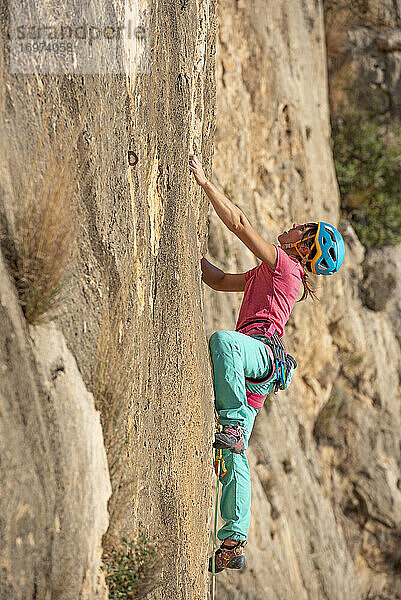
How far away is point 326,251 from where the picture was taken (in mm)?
4375

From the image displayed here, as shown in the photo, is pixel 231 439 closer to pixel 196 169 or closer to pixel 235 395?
pixel 235 395

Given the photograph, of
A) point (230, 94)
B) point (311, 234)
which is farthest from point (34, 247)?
point (230, 94)

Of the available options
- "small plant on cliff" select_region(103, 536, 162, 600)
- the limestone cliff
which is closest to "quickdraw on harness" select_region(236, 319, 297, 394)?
the limestone cliff

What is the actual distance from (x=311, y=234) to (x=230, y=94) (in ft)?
13.4

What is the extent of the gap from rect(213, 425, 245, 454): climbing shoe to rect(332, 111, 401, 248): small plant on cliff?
804 centimetres

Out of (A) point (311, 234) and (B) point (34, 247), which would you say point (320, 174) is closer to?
(A) point (311, 234)

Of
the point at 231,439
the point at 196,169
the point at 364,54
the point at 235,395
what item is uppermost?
the point at 364,54

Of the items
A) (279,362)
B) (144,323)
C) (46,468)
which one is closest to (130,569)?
(46,468)

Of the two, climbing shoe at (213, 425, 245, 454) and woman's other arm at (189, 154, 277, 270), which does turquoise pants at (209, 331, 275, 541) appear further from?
woman's other arm at (189, 154, 277, 270)

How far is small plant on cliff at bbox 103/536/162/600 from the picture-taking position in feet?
7.54

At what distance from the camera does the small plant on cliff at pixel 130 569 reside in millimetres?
2299

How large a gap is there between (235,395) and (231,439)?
248 mm

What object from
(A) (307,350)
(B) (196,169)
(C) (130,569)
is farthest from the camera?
(A) (307,350)

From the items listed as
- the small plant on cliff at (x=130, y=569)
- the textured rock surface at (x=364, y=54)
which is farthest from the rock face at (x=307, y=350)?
the small plant on cliff at (x=130, y=569)
